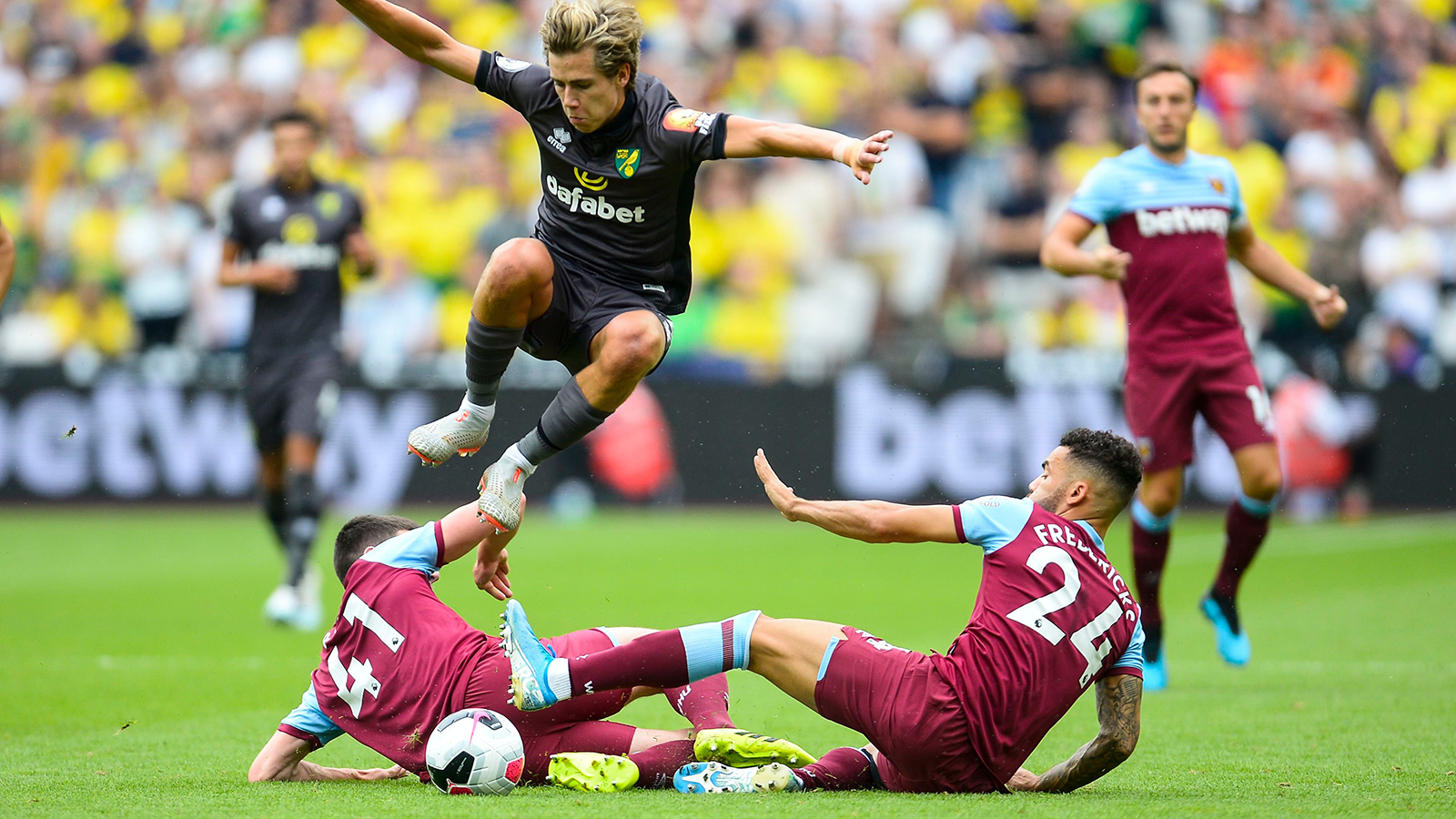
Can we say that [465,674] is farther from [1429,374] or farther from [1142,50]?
[1142,50]

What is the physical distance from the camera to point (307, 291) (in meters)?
9.58

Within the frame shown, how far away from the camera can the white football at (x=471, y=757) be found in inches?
179

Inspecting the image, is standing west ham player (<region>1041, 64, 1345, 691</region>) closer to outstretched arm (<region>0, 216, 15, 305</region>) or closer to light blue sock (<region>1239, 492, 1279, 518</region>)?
light blue sock (<region>1239, 492, 1279, 518</region>)

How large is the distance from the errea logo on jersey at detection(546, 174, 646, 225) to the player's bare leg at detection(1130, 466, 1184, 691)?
3.02 metres

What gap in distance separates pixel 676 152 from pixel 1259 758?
2972mm

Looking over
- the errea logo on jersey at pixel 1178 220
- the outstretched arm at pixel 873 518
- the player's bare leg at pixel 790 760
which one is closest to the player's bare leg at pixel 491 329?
the outstretched arm at pixel 873 518

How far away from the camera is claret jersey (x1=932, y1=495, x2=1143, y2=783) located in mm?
4562

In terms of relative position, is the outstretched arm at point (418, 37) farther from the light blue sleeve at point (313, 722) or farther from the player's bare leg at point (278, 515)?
the player's bare leg at point (278, 515)

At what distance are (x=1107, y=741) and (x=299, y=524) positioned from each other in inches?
230

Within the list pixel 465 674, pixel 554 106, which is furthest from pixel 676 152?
pixel 465 674

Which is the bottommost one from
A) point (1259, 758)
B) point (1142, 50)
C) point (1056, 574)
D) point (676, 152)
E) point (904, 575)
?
point (904, 575)

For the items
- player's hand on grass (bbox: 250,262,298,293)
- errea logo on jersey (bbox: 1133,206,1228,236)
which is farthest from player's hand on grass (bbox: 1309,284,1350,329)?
player's hand on grass (bbox: 250,262,298,293)

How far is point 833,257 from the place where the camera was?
15852 millimetres

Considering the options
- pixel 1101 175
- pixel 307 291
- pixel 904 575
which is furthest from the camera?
pixel 904 575
